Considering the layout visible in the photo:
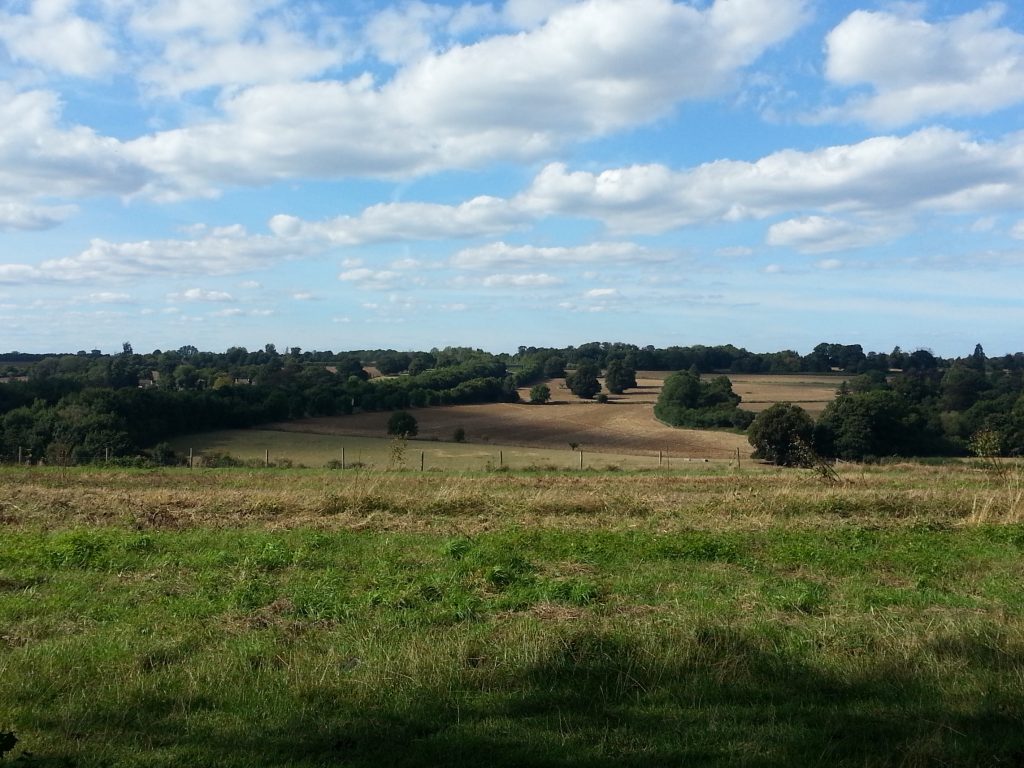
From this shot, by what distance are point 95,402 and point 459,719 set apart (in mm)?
49249

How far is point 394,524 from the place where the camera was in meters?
15.5

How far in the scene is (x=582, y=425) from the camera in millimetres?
58812

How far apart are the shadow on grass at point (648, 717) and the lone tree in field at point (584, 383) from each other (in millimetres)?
70114

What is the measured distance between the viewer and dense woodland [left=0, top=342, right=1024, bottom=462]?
1859 inches

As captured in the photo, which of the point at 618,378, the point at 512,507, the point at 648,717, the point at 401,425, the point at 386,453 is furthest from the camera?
the point at 618,378

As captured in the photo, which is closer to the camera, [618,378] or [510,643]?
[510,643]

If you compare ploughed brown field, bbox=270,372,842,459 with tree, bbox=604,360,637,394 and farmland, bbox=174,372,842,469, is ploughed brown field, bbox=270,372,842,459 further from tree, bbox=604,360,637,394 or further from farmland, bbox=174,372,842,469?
tree, bbox=604,360,637,394

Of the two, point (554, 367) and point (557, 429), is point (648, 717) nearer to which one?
point (557, 429)

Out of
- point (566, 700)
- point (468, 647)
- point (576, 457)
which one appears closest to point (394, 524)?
point (468, 647)

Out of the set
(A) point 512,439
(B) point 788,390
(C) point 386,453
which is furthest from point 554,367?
(C) point 386,453

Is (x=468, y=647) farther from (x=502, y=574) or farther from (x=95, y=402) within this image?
(x=95, y=402)

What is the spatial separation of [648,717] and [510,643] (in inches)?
67.6

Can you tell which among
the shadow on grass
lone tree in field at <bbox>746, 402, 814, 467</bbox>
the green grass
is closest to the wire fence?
the green grass

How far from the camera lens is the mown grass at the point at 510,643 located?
5.32 meters
